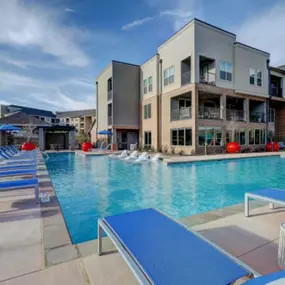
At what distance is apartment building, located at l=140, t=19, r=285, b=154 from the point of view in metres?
18.2

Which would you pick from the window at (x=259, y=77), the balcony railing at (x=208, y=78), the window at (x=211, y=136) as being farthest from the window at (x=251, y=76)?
the window at (x=211, y=136)

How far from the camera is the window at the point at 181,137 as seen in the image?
1855 centimetres

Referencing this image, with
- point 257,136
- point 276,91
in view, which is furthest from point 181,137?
point 276,91

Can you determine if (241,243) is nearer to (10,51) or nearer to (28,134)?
(10,51)

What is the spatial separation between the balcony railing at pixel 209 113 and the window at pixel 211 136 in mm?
1029

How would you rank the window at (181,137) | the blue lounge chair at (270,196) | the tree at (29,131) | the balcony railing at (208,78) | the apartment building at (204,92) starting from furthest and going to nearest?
1. the tree at (29,131)
2. the balcony railing at (208,78)
3. the window at (181,137)
4. the apartment building at (204,92)
5. the blue lounge chair at (270,196)

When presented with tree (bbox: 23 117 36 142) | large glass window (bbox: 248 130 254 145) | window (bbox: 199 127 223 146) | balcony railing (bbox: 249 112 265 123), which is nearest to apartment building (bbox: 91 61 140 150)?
tree (bbox: 23 117 36 142)

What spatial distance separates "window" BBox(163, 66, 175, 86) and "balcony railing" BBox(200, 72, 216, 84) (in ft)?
9.17

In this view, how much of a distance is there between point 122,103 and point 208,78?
9977 millimetres

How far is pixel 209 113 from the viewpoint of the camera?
1941 centimetres

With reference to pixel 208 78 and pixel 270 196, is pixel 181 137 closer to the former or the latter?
pixel 208 78

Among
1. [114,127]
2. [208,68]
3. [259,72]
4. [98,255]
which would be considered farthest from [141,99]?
[98,255]

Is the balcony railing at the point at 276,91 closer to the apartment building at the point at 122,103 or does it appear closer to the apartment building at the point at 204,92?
the apartment building at the point at 204,92

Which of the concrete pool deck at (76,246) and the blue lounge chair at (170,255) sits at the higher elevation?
the blue lounge chair at (170,255)
